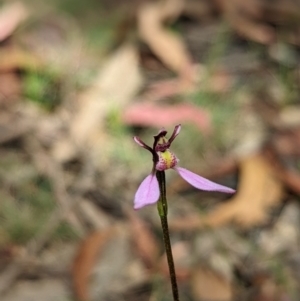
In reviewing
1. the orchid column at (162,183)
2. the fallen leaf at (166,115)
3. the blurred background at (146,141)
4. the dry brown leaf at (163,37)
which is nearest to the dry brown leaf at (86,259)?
the blurred background at (146,141)

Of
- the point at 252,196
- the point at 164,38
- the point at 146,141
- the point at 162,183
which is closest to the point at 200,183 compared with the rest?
the point at 162,183

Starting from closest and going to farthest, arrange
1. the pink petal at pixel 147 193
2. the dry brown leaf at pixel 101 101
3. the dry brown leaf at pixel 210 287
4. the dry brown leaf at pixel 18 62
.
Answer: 1. the pink petal at pixel 147 193
2. the dry brown leaf at pixel 210 287
3. the dry brown leaf at pixel 101 101
4. the dry brown leaf at pixel 18 62

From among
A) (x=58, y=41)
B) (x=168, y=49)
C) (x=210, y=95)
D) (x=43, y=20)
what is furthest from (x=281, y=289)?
(x=43, y=20)

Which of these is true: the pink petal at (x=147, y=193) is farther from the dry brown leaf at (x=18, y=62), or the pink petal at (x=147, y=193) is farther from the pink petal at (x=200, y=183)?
the dry brown leaf at (x=18, y=62)

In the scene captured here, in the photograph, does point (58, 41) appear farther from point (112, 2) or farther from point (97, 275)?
point (97, 275)

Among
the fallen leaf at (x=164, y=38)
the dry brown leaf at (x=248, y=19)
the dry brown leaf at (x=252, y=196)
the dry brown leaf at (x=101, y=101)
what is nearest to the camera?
the dry brown leaf at (x=252, y=196)

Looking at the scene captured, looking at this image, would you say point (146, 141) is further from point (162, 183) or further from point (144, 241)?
point (162, 183)

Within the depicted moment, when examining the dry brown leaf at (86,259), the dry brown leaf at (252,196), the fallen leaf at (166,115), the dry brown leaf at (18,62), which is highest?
the dry brown leaf at (18,62)

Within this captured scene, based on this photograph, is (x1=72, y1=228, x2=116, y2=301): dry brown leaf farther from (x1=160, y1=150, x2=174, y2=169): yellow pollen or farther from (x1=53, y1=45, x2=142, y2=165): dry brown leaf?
(x1=160, y1=150, x2=174, y2=169): yellow pollen
